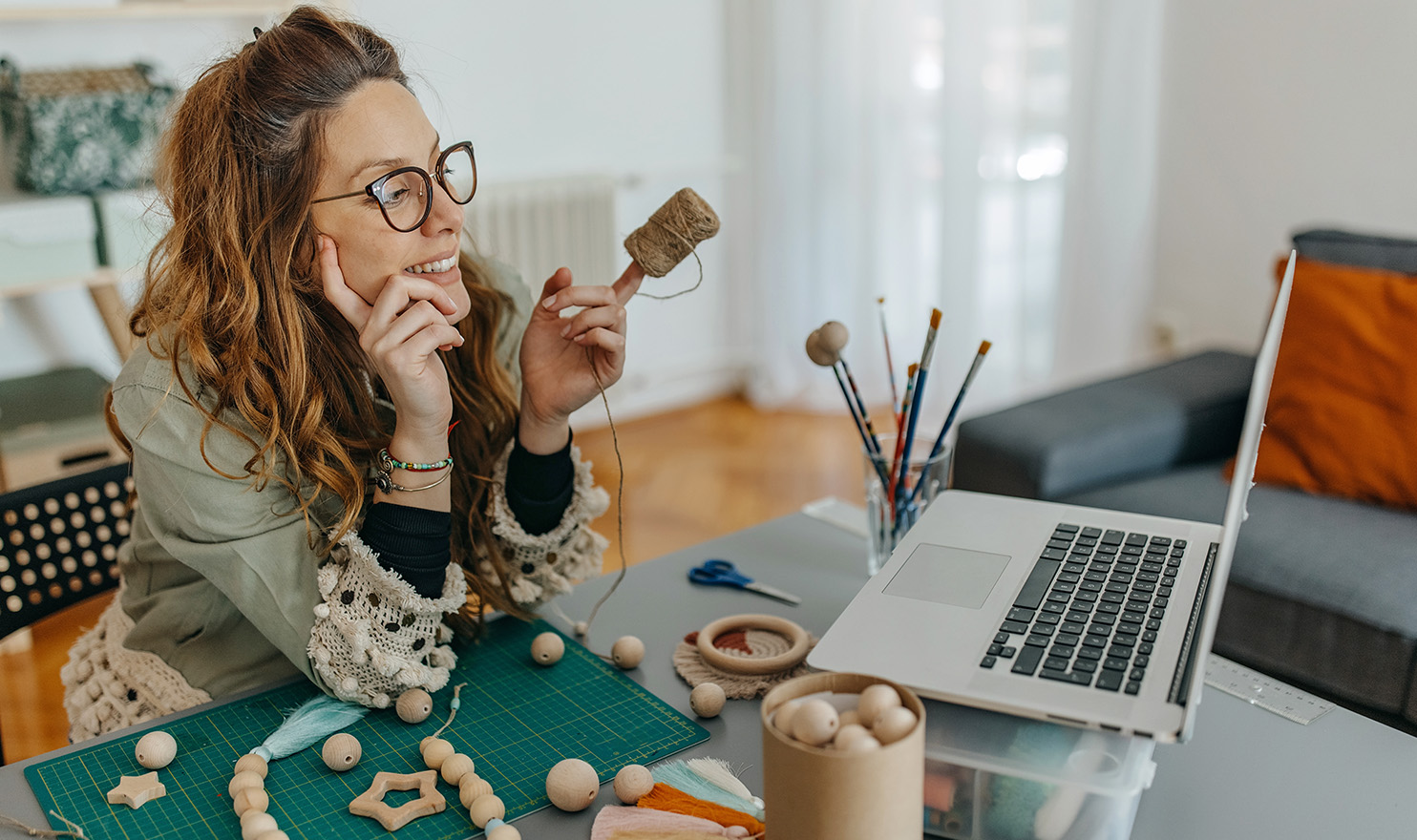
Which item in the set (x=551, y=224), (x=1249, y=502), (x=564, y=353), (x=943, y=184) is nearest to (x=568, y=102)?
(x=551, y=224)

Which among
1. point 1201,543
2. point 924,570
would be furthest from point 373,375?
point 1201,543

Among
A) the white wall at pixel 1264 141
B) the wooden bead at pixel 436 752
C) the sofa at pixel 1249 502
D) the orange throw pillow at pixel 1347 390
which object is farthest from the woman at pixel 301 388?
the white wall at pixel 1264 141

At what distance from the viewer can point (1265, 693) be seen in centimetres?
100

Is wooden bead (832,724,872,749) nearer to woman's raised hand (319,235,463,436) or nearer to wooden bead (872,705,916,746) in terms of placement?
wooden bead (872,705,916,746)

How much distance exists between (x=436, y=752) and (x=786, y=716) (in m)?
0.36

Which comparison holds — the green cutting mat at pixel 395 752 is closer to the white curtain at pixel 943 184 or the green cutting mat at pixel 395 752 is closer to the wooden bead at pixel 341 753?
the wooden bead at pixel 341 753

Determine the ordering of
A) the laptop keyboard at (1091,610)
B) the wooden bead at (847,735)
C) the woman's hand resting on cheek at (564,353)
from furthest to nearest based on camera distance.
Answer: the woman's hand resting on cheek at (564,353) < the laptop keyboard at (1091,610) < the wooden bead at (847,735)

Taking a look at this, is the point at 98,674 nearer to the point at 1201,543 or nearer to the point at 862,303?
the point at 1201,543

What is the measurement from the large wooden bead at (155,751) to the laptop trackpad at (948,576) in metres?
0.61

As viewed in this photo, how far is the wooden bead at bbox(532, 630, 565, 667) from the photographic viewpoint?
1.09m

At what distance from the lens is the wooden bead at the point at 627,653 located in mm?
1078

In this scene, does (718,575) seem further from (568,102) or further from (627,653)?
(568,102)

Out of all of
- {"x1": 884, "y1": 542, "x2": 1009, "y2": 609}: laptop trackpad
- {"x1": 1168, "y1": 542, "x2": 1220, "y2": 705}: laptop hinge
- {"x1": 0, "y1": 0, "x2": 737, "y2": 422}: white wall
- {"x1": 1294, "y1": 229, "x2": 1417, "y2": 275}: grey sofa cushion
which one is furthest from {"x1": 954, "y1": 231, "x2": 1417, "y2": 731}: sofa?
{"x1": 0, "y1": 0, "x2": 737, "y2": 422}: white wall

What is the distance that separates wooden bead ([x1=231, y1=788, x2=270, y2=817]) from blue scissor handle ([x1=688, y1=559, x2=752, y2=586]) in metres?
0.53
